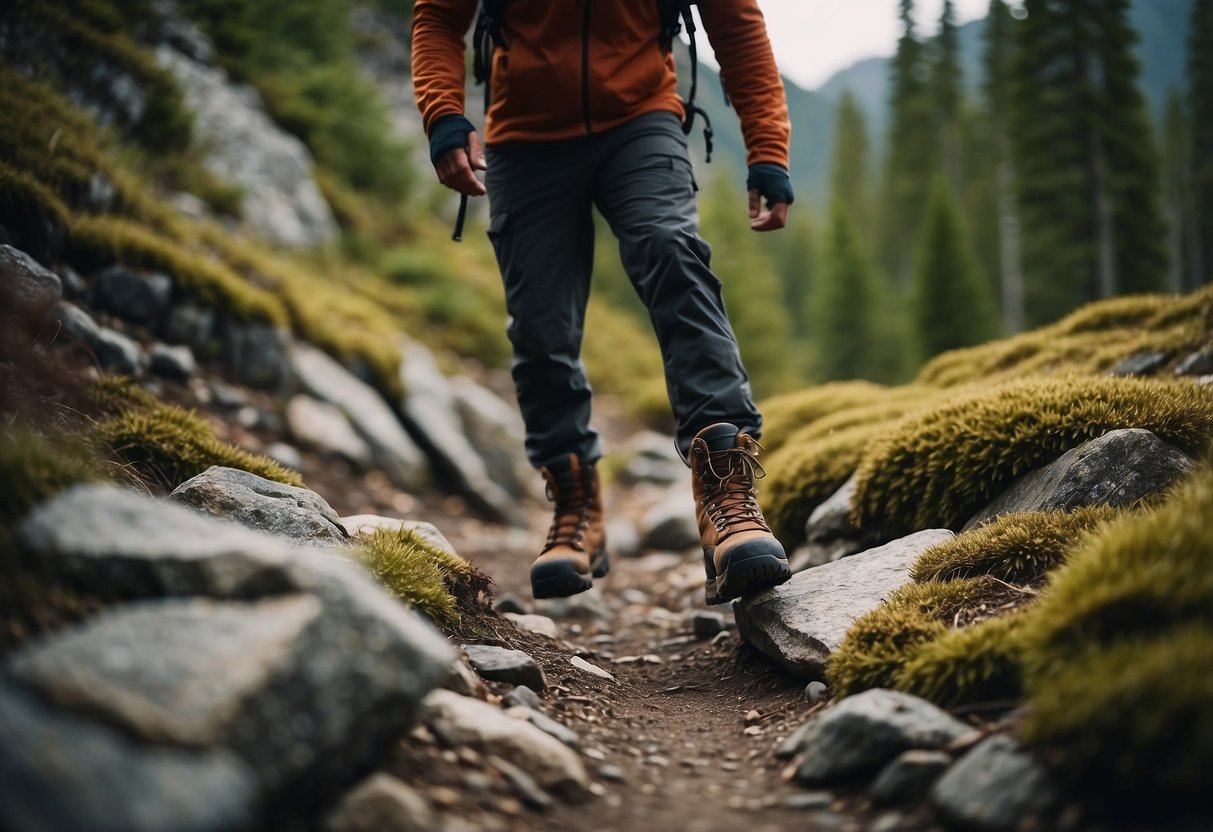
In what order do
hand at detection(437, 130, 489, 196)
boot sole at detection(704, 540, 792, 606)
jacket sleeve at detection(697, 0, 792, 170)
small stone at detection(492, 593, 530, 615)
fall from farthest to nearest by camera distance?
small stone at detection(492, 593, 530, 615) → jacket sleeve at detection(697, 0, 792, 170) → hand at detection(437, 130, 489, 196) → boot sole at detection(704, 540, 792, 606)

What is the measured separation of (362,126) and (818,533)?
1354 cm

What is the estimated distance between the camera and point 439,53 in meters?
3.37

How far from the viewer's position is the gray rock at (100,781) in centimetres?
108

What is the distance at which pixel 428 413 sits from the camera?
302 inches

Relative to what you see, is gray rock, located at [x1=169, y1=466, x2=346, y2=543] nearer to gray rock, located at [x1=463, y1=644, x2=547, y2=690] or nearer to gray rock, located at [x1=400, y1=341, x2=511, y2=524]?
gray rock, located at [x1=463, y1=644, x2=547, y2=690]

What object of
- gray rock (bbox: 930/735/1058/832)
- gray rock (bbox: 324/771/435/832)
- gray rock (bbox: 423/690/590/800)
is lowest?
gray rock (bbox: 423/690/590/800)

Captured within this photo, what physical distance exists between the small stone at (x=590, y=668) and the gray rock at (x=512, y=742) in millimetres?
902

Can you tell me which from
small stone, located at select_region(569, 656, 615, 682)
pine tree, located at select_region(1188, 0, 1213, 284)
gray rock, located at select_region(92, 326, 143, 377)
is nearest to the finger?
small stone, located at select_region(569, 656, 615, 682)

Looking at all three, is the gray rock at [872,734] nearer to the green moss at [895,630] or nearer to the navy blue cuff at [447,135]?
the green moss at [895,630]

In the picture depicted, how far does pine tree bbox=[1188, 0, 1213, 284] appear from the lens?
25.2 metres

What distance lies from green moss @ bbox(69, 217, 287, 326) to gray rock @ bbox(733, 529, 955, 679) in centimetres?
442

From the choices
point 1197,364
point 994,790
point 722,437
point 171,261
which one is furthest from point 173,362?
point 1197,364

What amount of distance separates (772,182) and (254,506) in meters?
2.30

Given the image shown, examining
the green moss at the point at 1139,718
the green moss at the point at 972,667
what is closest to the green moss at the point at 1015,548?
the green moss at the point at 972,667
